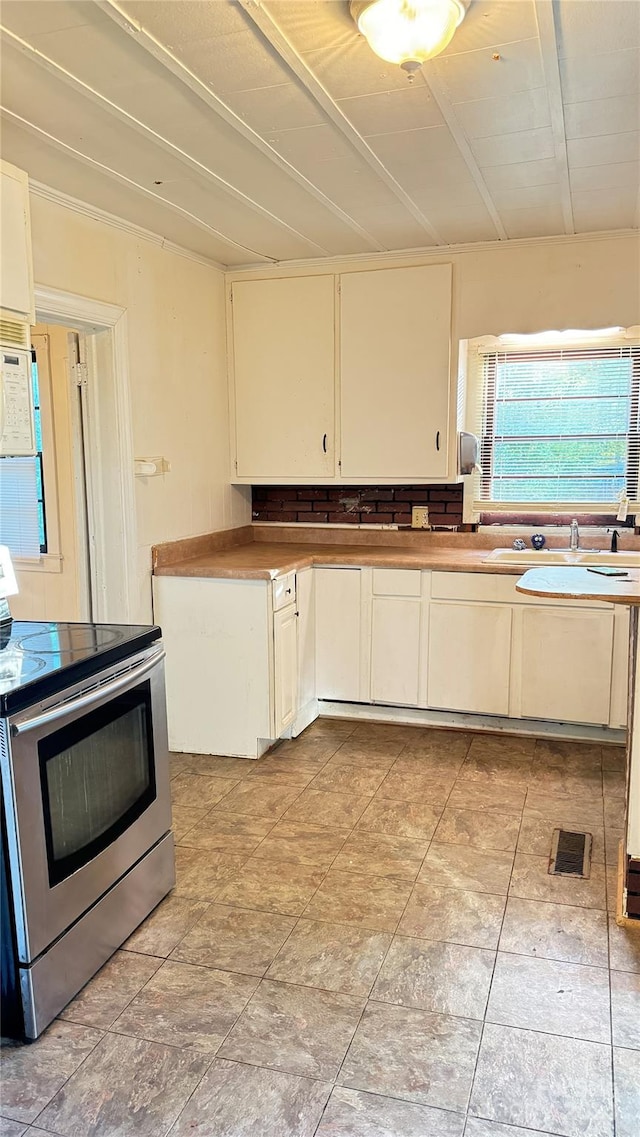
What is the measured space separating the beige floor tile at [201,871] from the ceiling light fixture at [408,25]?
7.76 feet

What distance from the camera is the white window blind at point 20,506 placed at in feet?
12.8

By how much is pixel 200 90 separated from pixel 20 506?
243 cm

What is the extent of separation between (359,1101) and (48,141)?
107 inches

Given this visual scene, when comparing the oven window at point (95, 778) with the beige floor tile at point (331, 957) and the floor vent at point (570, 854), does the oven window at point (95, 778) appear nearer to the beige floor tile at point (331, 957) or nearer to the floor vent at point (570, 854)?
the beige floor tile at point (331, 957)

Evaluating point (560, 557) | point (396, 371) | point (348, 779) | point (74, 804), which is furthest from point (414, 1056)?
point (396, 371)

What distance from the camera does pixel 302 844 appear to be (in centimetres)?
274

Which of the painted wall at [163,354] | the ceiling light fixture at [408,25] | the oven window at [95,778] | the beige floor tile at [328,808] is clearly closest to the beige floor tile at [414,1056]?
the oven window at [95,778]

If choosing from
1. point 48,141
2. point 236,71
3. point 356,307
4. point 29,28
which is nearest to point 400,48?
point 236,71

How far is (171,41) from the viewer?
5.98ft

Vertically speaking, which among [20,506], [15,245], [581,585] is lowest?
[581,585]

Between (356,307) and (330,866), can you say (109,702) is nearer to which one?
(330,866)

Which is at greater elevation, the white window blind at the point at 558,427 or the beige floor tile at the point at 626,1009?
the white window blind at the point at 558,427

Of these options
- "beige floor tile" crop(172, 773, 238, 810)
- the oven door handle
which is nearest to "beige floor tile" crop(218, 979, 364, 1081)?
the oven door handle

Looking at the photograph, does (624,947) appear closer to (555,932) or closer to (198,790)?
(555,932)
